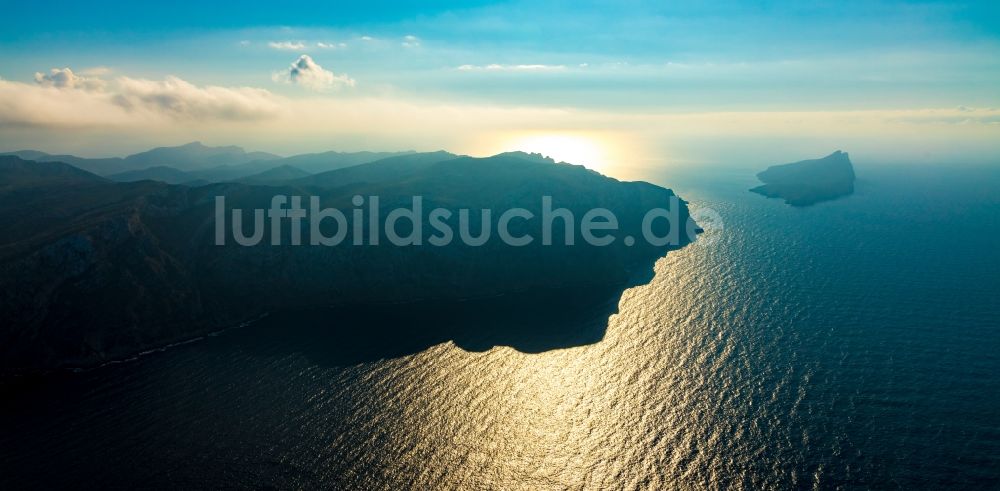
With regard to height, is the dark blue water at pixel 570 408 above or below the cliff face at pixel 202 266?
below

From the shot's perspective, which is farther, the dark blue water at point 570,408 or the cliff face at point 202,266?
the cliff face at point 202,266

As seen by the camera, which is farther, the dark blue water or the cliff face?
the cliff face

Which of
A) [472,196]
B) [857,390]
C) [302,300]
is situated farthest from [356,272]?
[857,390]

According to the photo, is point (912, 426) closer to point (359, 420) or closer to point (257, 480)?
point (359, 420)

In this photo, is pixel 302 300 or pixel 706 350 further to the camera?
pixel 302 300

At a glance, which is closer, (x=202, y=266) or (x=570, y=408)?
(x=570, y=408)
